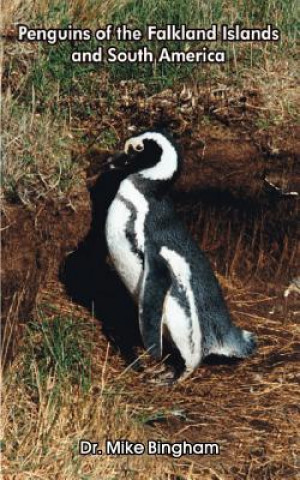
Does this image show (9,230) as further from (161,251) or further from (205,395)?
(205,395)

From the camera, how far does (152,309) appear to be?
3861 mm

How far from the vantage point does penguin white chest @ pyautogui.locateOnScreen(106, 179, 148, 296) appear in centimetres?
396

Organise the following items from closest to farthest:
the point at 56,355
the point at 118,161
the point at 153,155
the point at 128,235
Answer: the point at 56,355 → the point at 128,235 → the point at 153,155 → the point at 118,161

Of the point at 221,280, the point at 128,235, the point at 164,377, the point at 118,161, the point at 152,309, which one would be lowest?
the point at 164,377

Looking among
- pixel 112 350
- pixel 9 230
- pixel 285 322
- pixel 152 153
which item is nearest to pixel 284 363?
pixel 285 322

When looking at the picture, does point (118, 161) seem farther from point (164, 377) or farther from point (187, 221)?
point (164, 377)

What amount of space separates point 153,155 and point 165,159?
6 cm

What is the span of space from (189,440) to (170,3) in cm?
237

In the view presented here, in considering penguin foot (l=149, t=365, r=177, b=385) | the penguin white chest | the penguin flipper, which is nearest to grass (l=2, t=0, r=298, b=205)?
the penguin white chest

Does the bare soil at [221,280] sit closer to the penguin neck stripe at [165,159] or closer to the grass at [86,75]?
the grass at [86,75]

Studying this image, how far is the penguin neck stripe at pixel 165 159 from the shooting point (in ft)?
13.2

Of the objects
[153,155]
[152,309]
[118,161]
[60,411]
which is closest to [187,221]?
[118,161]

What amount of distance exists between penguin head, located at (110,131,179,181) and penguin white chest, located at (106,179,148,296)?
0.36 feet

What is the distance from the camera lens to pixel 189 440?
11.7ft
